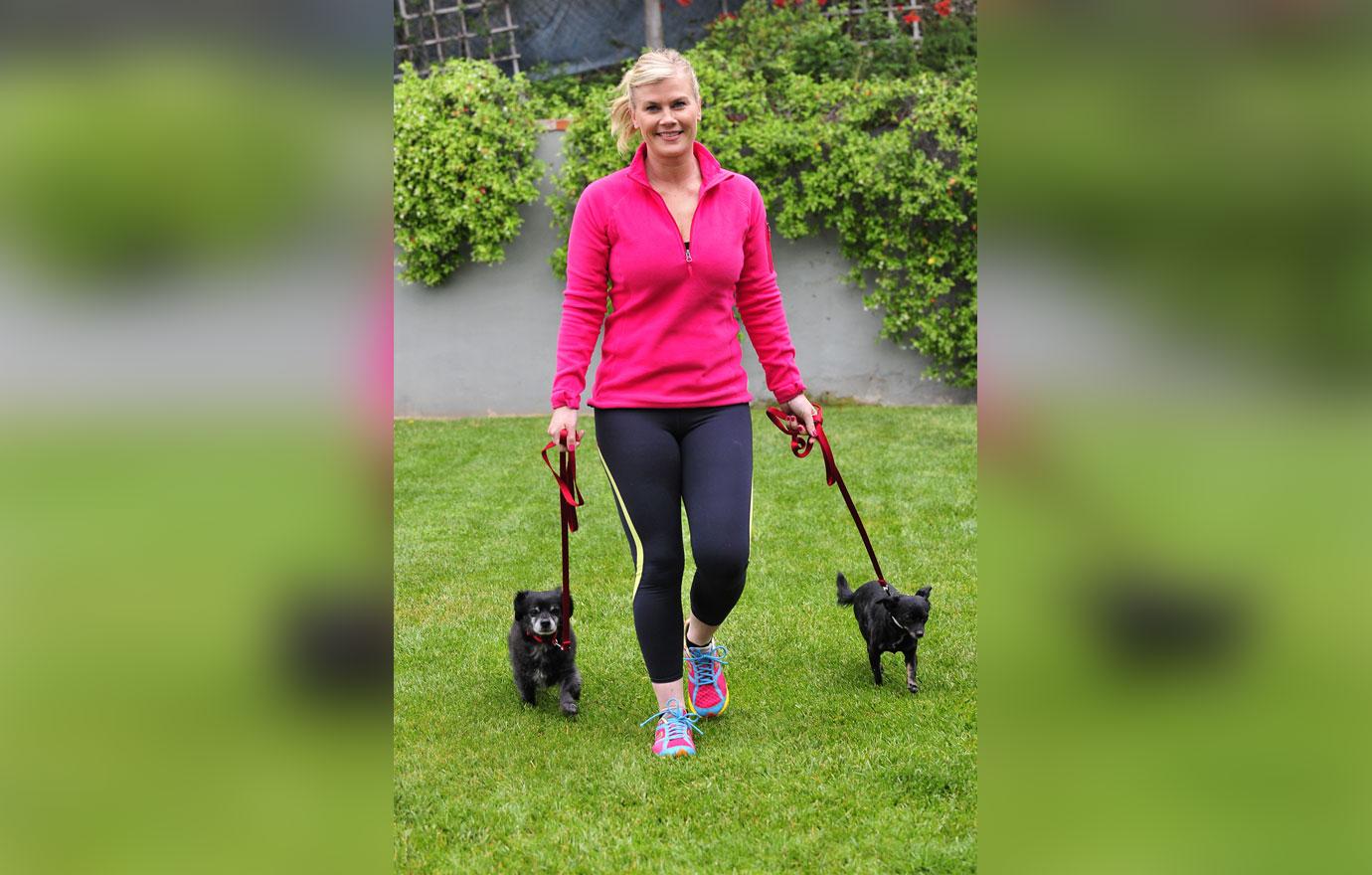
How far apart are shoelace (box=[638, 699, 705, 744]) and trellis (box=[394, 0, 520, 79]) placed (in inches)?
321

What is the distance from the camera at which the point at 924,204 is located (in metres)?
8.78

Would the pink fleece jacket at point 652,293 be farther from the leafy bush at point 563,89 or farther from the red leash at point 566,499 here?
the leafy bush at point 563,89

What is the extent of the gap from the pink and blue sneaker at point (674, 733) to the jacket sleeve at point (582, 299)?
35.2 inches

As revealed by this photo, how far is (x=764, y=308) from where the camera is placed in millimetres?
3172

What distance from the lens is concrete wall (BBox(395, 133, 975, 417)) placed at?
920 centimetres

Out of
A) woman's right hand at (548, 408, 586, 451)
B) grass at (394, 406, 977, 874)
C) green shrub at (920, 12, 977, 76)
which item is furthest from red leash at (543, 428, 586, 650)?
green shrub at (920, 12, 977, 76)

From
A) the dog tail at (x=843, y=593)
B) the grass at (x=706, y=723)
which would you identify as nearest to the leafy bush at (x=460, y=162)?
the grass at (x=706, y=723)

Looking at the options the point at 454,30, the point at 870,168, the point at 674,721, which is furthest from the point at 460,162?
the point at 674,721

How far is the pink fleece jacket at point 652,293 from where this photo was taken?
291 cm

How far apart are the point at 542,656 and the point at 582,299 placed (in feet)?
3.84
